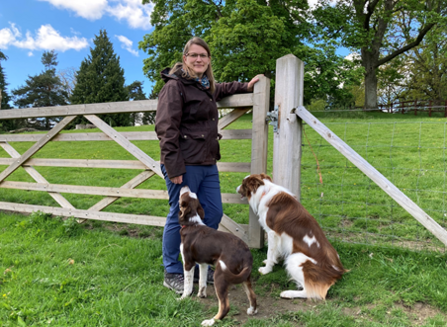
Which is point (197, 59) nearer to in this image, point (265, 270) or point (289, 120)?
point (289, 120)

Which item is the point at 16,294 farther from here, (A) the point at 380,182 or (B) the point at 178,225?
(A) the point at 380,182

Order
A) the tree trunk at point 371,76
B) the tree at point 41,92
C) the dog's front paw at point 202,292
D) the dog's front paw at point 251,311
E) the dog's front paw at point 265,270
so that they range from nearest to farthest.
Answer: the dog's front paw at point 251,311, the dog's front paw at point 202,292, the dog's front paw at point 265,270, the tree trunk at point 371,76, the tree at point 41,92

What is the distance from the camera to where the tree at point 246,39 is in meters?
19.1

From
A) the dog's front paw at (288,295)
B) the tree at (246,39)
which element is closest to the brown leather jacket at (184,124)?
the dog's front paw at (288,295)

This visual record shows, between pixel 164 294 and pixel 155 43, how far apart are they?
24092 millimetres

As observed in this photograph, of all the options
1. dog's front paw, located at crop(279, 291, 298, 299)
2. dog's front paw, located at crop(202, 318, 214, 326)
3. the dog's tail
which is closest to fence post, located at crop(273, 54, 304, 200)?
dog's front paw, located at crop(279, 291, 298, 299)

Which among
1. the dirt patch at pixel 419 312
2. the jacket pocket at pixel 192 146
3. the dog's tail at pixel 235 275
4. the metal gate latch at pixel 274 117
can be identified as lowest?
the dirt patch at pixel 419 312

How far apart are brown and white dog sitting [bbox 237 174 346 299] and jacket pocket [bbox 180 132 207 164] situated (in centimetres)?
68

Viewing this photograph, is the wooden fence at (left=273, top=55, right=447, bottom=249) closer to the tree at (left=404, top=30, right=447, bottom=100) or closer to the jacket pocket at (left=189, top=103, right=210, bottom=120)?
the jacket pocket at (left=189, top=103, right=210, bottom=120)

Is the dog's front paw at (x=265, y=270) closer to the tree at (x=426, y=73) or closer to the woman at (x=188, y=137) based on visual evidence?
the woman at (x=188, y=137)

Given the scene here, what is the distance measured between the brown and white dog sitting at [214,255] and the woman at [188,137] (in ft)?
0.73

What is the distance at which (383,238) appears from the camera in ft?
12.8

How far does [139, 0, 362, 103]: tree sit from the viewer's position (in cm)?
1908

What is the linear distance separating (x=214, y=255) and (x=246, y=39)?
61.6 ft
